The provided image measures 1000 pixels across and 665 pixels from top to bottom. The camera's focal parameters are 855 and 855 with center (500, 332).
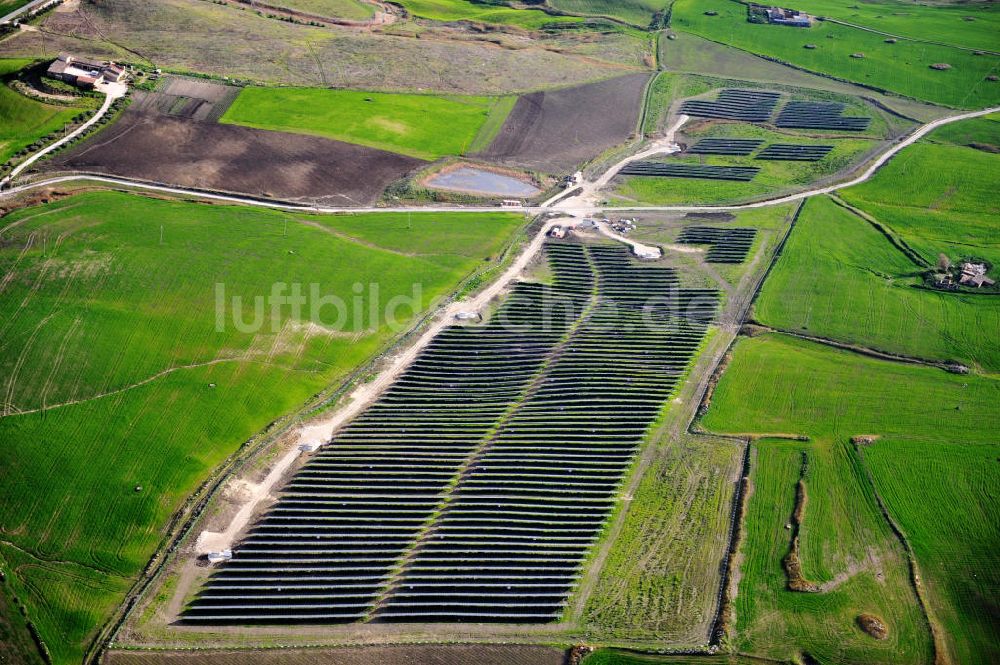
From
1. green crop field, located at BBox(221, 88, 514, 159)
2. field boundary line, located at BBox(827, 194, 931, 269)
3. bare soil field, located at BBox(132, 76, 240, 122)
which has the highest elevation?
bare soil field, located at BBox(132, 76, 240, 122)

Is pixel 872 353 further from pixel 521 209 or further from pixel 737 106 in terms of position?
pixel 737 106

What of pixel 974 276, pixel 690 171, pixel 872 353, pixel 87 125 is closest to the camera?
pixel 872 353

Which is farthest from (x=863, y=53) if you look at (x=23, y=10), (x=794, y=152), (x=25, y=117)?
(x=23, y=10)

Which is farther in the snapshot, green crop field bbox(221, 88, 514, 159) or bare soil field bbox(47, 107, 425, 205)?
green crop field bbox(221, 88, 514, 159)

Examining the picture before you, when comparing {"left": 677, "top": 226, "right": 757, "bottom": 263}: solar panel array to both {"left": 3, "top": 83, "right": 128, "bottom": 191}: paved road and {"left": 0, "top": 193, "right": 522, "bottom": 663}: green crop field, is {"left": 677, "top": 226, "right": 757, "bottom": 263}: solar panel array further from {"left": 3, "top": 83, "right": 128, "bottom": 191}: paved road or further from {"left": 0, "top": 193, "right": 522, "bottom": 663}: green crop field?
{"left": 3, "top": 83, "right": 128, "bottom": 191}: paved road

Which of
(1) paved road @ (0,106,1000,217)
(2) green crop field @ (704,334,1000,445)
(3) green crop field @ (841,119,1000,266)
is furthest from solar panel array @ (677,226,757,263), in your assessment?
(3) green crop field @ (841,119,1000,266)

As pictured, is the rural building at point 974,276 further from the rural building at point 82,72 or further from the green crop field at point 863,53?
the rural building at point 82,72
